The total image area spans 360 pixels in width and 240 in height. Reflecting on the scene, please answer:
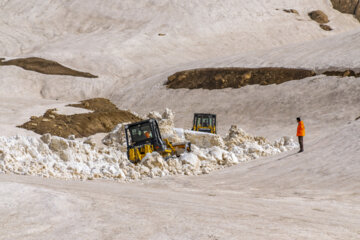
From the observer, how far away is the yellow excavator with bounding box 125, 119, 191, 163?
16.3 meters

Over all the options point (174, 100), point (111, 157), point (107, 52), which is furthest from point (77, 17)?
point (111, 157)

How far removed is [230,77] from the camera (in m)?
43.3

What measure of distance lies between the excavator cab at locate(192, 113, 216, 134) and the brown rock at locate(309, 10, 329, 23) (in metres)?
64.4

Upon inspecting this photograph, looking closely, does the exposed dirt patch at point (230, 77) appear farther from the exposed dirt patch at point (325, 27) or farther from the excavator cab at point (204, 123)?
the exposed dirt patch at point (325, 27)

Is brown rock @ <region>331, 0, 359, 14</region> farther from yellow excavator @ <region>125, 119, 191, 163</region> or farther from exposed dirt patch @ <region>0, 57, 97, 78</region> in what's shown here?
yellow excavator @ <region>125, 119, 191, 163</region>

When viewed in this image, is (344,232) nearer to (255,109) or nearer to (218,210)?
(218,210)

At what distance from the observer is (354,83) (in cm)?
3444

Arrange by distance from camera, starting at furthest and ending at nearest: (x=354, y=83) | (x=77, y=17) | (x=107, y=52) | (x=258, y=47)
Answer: (x=77, y=17) < (x=258, y=47) < (x=107, y=52) < (x=354, y=83)

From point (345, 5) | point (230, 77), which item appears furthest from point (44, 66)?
point (345, 5)

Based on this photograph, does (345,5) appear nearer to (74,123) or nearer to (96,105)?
(96,105)

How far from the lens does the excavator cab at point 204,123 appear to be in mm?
26062

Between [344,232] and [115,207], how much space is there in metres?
3.29

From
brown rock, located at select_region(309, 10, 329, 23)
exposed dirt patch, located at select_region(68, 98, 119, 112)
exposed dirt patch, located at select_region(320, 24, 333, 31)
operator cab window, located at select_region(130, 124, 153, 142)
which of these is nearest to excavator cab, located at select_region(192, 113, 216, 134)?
operator cab window, located at select_region(130, 124, 153, 142)

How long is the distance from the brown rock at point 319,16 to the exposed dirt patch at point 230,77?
150ft
